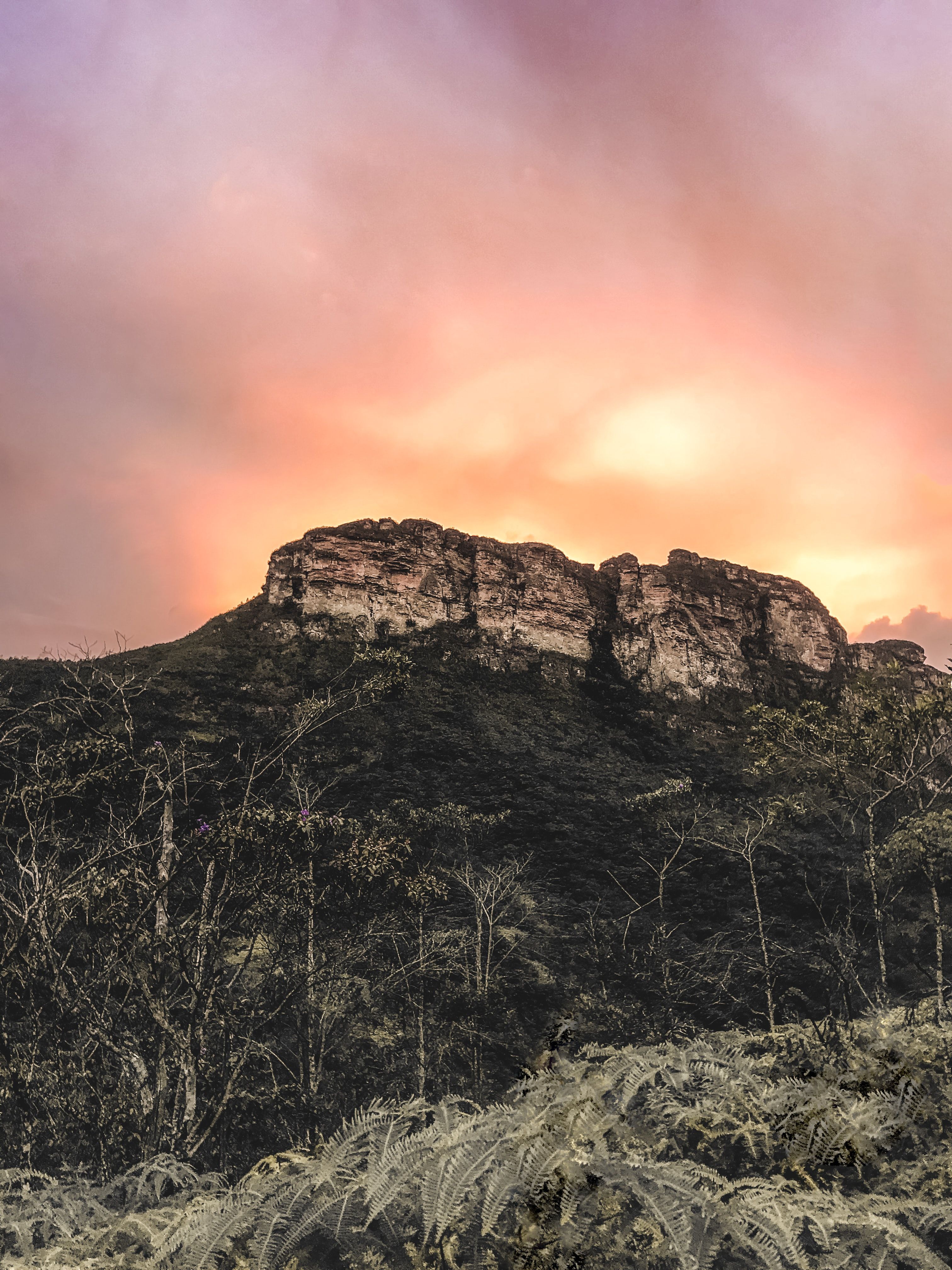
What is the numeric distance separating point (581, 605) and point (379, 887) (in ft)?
158

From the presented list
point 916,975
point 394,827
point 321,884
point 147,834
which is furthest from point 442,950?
point 916,975

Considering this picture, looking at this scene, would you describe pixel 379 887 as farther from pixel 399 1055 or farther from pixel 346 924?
pixel 399 1055

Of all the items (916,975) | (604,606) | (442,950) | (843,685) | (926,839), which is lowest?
(916,975)

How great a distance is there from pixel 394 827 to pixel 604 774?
1863 cm

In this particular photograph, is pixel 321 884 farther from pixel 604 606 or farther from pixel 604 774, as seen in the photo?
pixel 604 606

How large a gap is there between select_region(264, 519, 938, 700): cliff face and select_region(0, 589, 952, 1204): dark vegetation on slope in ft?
23.1

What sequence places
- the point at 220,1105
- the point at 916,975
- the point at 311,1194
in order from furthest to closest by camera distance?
the point at 916,975
the point at 220,1105
the point at 311,1194

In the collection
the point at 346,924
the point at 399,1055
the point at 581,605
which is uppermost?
the point at 581,605

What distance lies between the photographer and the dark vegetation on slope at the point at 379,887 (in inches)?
189

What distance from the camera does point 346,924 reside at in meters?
14.1

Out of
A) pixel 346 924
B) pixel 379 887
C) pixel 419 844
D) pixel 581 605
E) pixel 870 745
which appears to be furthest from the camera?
pixel 581 605

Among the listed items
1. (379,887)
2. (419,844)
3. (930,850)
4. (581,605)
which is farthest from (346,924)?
(581,605)

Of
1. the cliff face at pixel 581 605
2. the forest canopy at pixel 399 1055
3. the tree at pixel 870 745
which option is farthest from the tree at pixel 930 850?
the cliff face at pixel 581 605

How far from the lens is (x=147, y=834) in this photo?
29.6 ft
